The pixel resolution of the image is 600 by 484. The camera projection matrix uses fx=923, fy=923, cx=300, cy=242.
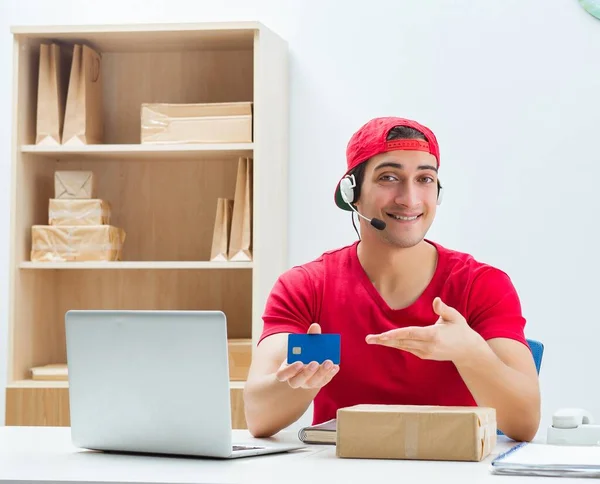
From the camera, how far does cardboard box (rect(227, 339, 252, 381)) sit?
300 cm

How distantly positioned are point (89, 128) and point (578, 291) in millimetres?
1742

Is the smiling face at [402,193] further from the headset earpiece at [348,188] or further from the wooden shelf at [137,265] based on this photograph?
the wooden shelf at [137,265]

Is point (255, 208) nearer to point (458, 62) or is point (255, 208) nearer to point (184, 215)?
point (184, 215)

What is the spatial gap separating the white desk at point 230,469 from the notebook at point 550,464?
18 mm

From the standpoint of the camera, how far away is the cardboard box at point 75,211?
3062 millimetres

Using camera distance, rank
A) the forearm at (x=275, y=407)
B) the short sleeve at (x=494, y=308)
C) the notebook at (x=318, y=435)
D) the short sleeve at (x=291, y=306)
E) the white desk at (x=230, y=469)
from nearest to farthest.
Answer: the white desk at (x=230, y=469)
the notebook at (x=318, y=435)
the forearm at (x=275, y=407)
the short sleeve at (x=494, y=308)
the short sleeve at (x=291, y=306)

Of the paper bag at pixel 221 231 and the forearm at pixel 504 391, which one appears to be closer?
the forearm at pixel 504 391

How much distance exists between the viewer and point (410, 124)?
6.72ft

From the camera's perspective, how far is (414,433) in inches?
54.8

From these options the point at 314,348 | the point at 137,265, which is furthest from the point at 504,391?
the point at 137,265

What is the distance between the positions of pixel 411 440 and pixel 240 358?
5.46 ft

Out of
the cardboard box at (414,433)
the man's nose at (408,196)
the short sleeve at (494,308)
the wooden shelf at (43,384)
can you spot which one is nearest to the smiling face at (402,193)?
the man's nose at (408,196)

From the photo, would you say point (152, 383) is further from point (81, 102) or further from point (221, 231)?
point (81, 102)

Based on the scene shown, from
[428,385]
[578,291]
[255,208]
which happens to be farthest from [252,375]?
[578,291]
